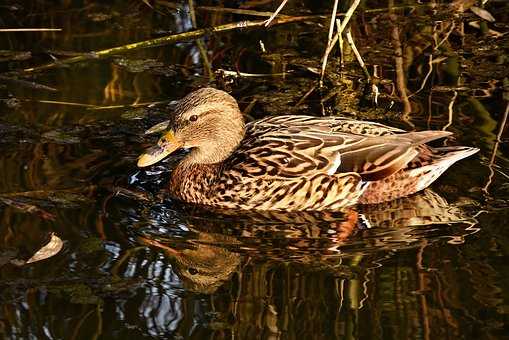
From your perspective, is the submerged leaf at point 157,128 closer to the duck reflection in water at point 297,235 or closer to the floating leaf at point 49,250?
the duck reflection in water at point 297,235

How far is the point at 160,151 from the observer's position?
8086 millimetres

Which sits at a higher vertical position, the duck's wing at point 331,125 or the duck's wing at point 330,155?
the duck's wing at point 331,125

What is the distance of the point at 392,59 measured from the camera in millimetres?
10117

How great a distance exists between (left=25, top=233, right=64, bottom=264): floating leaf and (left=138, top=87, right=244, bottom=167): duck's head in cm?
129

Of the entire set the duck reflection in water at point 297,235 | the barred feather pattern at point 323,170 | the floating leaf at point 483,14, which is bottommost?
the duck reflection in water at point 297,235

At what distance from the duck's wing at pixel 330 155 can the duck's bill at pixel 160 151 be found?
547 mm

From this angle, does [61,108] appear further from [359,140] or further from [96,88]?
[359,140]

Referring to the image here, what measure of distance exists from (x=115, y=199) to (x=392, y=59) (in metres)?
3.43

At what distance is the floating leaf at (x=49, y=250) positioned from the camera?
6.81 metres

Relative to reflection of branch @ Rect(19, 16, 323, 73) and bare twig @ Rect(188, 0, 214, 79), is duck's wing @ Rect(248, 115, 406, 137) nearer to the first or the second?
bare twig @ Rect(188, 0, 214, 79)

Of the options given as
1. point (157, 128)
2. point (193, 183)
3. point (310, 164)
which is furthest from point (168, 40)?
point (310, 164)

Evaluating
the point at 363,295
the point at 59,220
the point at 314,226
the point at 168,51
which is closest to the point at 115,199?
the point at 59,220

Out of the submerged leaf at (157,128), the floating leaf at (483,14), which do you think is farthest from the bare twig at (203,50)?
the floating leaf at (483,14)

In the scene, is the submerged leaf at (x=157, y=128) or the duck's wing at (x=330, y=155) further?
the submerged leaf at (x=157, y=128)
